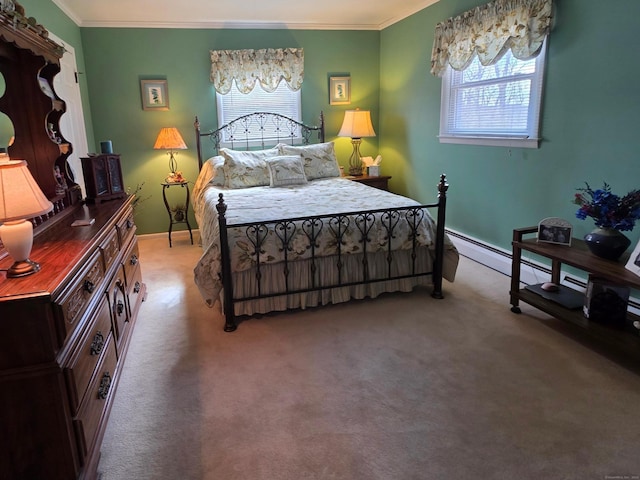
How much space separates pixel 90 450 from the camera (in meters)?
1.62

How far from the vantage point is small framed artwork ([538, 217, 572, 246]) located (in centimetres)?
277

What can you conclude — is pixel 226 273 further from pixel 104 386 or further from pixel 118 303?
pixel 104 386

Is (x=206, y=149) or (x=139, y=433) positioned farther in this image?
(x=206, y=149)

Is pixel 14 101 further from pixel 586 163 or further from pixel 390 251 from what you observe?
pixel 586 163

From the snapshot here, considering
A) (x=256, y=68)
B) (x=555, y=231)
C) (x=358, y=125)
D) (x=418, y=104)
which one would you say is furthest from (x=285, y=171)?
(x=555, y=231)

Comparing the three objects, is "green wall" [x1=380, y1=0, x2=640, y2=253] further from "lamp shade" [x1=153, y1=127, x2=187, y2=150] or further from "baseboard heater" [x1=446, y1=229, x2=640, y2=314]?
"lamp shade" [x1=153, y1=127, x2=187, y2=150]

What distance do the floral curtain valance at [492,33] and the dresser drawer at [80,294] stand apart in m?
3.14

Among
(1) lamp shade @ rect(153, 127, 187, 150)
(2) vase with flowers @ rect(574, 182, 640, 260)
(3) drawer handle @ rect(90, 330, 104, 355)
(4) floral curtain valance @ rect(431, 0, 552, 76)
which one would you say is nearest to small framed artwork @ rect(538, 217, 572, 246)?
(2) vase with flowers @ rect(574, 182, 640, 260)

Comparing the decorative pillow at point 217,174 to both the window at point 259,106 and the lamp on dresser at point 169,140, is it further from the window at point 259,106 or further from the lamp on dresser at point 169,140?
the window at point 259,106

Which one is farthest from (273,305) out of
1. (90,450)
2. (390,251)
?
(90,450)

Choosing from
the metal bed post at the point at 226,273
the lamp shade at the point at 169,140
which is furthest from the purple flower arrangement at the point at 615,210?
the lamp shade at the point at 169,140

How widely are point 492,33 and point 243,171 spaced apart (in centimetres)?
252

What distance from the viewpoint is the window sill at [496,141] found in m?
3.32

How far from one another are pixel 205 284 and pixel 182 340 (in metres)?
0.37
